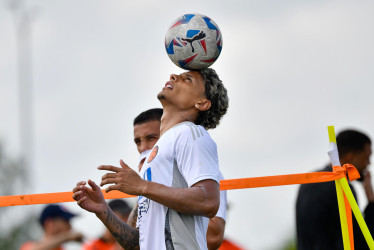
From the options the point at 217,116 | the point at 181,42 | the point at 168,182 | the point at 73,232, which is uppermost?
the point at 181,42

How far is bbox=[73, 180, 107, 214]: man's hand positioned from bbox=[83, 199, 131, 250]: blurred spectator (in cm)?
361

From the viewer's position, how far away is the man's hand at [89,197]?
17.8 ft

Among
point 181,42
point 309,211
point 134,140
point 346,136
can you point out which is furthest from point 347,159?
point 181,42

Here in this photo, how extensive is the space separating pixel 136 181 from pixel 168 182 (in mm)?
322

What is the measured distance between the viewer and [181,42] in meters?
5.77

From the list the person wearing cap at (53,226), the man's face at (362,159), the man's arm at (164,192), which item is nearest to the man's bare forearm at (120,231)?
the man's arm at (164,192)

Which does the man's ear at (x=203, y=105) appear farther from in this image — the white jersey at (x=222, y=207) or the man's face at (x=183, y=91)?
the white jersey at (x=222, y=207)

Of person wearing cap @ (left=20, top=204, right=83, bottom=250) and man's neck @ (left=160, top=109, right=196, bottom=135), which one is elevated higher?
man's neck @ (left=160, top=109, right=196, bottom=135)

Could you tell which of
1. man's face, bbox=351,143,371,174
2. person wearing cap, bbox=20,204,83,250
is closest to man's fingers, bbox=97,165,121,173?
person wearing cap, bbox=20,204,83,250

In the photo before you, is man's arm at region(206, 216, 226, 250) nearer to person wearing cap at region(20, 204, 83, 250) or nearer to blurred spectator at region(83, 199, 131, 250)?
person wearing cap at region(20, 204, 83, 250)

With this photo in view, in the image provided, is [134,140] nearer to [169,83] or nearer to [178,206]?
[169,83]

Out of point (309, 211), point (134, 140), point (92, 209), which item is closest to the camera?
point (92, 209)

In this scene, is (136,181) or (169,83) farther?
(169,83)

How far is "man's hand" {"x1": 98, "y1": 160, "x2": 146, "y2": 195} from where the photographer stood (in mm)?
4895
